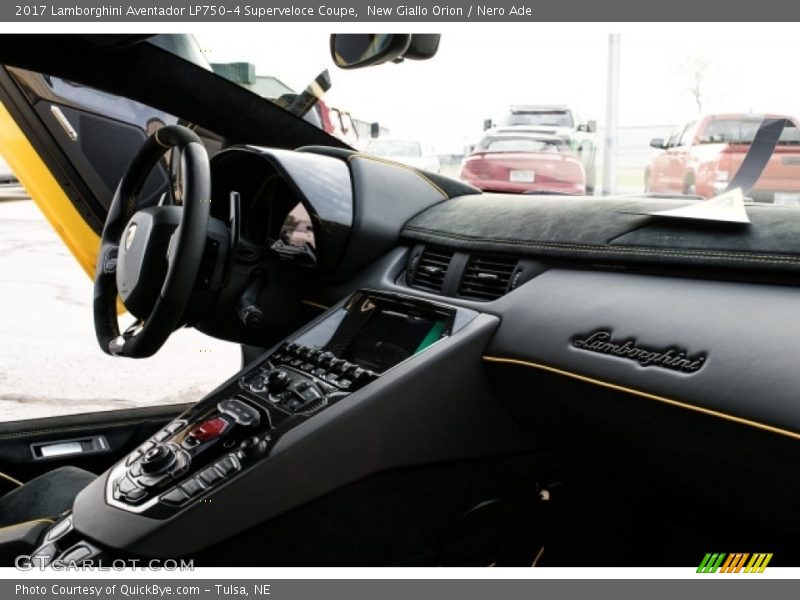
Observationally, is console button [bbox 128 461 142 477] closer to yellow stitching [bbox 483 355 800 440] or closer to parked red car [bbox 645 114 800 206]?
yellow stitching [bbox 483 355 800 440]

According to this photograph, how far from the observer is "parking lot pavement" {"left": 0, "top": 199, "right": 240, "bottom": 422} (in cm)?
309

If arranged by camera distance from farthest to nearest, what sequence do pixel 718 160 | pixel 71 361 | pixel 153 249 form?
1. pixel 71 361
2. pixel 718 160
3. pixel 153 249

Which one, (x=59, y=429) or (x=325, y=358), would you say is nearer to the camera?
(x=325, y=358)

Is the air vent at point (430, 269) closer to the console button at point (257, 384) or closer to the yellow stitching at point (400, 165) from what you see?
the yellow stitching at point (400, 165)

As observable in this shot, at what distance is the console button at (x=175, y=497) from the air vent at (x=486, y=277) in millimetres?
670

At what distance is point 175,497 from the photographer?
1.44m

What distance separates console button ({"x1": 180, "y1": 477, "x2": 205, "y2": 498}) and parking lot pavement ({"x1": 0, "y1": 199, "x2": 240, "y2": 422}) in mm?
1165

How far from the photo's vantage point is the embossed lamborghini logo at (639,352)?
1.24m

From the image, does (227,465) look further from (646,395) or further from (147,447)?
(646,395)

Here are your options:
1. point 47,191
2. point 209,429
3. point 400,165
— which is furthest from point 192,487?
point 47,191

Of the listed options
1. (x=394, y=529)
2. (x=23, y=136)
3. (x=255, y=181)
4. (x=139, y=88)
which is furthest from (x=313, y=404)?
(x=23, y=136)

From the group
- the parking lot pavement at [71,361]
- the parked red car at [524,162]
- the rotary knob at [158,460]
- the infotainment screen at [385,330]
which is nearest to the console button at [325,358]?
the infotainment screen at [385,330]

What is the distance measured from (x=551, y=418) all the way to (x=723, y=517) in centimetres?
39

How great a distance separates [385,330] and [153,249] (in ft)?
1.63
